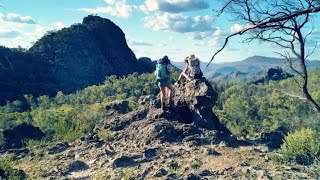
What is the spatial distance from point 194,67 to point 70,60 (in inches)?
2805

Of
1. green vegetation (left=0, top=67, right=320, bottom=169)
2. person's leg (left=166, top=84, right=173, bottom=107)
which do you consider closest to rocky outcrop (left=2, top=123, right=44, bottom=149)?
green vegetation (left=0, top=67, right=320, bottom=169)

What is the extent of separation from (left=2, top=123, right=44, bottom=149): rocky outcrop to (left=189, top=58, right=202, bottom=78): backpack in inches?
260

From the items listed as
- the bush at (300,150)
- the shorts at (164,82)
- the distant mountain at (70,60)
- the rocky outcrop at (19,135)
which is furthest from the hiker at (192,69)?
the distant mountain at (70,60)

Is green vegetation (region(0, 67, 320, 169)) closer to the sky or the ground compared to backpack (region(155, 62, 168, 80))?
closer to the ground

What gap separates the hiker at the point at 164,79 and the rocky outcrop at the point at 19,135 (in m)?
5.47

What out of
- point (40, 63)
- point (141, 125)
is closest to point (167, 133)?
point (141, 125)

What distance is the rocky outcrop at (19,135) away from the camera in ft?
50.7

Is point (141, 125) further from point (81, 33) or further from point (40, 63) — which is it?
point (81, 33)

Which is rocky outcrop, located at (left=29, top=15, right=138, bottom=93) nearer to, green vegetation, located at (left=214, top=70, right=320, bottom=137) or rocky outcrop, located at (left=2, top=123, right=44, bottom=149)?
green vegetation, located at (left=214, top=70, right=320, bottom=137)

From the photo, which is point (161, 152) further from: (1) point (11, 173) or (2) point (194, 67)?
(1) point (11, 173)

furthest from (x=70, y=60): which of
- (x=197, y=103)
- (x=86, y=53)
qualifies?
(x=197, y=103)

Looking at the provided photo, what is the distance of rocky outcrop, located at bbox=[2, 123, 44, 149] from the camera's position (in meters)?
15.5

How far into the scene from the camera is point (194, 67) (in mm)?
13984

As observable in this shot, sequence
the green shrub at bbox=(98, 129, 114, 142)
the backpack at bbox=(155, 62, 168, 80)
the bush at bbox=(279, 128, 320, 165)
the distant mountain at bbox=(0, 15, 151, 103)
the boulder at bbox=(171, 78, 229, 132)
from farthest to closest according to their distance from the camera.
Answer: the distant mountain at bbox=(0, 15, 151, 103)
the green shrub at bbox=(98, 129, 114, 142)
the boulder at bbox=(171, 78, 229, 132)
the backpack at bbox=(155, 62, 168, 80)
the bush at bbox=(279, 128, 320, 165)
